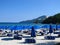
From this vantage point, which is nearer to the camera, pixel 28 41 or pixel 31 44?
pixel 31 44

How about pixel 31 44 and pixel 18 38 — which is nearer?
pixel 31 44

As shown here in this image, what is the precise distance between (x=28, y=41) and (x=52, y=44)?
8.08ft

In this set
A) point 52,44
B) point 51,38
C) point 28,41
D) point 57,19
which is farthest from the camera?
point 57,19

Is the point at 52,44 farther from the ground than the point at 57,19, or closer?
closer

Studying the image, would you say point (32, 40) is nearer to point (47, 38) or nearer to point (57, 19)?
point (47, 38)

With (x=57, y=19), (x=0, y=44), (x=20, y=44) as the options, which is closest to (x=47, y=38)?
(x=20, y=44)

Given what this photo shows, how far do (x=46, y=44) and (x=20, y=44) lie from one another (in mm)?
2402

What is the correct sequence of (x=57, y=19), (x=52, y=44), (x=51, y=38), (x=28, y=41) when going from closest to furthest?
(x=52, y=44)
(x=28, y=41)
(x=51, y=38)
(x=57, y=19)

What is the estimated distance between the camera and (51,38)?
19.3 m

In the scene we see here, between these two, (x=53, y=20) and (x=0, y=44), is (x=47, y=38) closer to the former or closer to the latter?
(x=0, y=44)

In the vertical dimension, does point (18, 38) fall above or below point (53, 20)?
below

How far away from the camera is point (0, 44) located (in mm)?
15578

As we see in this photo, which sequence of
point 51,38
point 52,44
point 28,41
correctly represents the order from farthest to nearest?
point 51,38, point 28,41, point 52,44

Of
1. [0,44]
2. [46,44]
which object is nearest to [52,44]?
[46,44]
